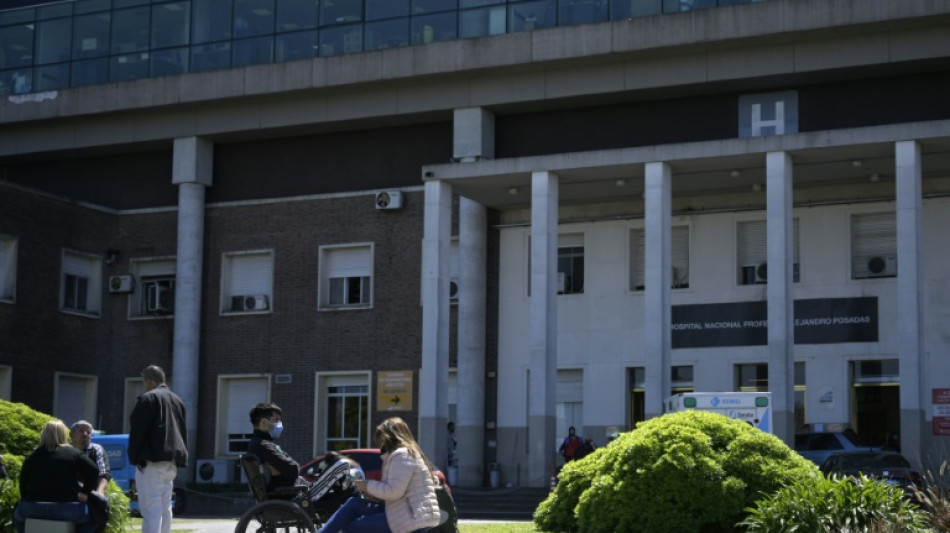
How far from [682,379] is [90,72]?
1908 cm

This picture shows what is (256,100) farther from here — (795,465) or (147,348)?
(795,465)

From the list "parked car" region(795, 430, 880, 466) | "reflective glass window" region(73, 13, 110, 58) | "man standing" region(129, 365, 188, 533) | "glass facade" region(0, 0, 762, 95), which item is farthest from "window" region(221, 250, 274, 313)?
"man standing" region(129, 365, 188, 533)

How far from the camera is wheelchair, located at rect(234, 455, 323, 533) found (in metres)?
13.8

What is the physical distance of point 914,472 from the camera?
23953 millimetres

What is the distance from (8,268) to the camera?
38594mm

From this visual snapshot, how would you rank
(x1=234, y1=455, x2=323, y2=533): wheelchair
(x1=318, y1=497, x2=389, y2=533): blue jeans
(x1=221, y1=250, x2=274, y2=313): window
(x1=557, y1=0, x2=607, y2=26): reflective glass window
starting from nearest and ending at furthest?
(x1=318, y1=497, x2=389, y2=533): blue jeans → (x1=234, y1=455, x2=323, y2=533): wheelchair → (x1=557, y1=0, x2=607, y2=26): reflective glass window → (x1=221, y1=250, x2=274, y2=313): window

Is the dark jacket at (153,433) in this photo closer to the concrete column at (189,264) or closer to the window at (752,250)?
the window at (752,250)

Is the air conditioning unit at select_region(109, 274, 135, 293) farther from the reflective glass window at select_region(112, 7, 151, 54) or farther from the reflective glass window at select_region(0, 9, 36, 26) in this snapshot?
the reflective glass window at select_region(0, 9, 36, 26)

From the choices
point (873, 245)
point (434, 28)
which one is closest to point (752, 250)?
point (873, 245)

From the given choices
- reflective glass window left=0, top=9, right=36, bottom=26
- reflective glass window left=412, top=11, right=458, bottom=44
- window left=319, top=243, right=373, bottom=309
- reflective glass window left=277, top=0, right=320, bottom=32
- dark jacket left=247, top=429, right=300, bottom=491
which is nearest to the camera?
dark jacket left=247, top=429, right=300, bottom=491

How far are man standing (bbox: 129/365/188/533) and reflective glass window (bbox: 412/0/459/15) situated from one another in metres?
24.5

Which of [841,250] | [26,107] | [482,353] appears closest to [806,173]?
[841,250]

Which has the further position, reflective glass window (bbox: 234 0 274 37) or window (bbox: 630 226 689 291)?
reflective glass window (bbox: 234 0 274 37)

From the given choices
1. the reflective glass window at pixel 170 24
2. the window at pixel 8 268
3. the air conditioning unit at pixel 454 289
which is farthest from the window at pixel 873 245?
the window at pixel 8 268
